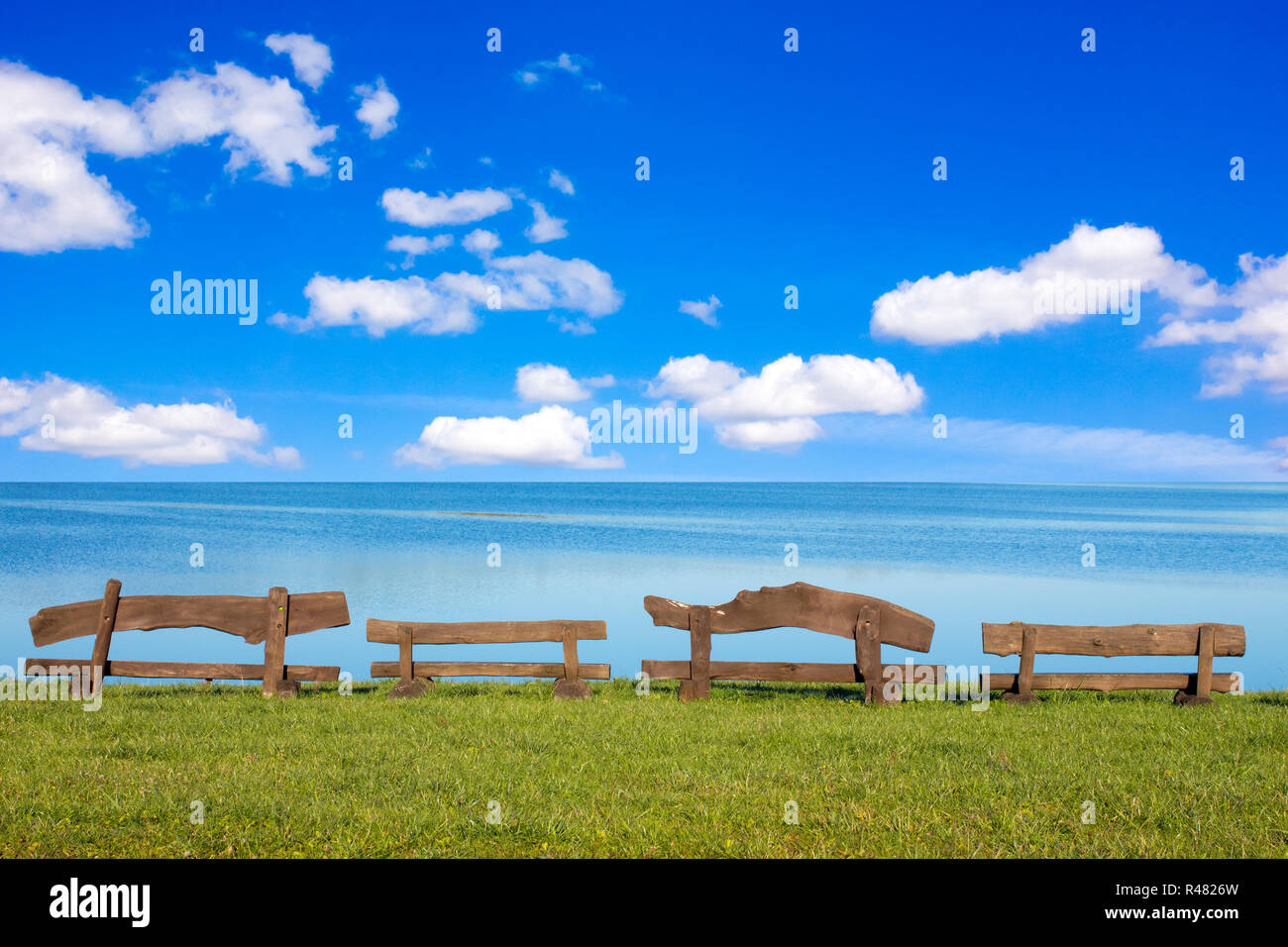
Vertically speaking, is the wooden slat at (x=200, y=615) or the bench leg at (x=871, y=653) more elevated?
the wooden slat at (x=200, y=615)

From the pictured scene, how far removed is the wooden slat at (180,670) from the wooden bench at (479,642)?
3.24 ft

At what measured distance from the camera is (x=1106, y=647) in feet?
40.8

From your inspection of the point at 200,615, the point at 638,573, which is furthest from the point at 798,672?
the point at 638,573

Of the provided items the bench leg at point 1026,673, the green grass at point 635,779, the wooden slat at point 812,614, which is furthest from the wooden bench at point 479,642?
the bench leg at point 1026,673

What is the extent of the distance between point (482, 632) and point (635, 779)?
527 centimetres

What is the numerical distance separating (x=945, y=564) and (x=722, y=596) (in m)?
23.8

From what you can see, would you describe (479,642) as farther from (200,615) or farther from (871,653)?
(871,653)

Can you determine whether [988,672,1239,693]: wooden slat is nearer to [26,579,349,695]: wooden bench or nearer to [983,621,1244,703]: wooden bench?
[983,621,1244,703]: wooden bench

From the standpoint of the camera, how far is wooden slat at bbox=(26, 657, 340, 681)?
12.6 metres

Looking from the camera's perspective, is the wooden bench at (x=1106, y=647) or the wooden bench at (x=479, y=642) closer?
the wooden bench at (x=1106, y=647)

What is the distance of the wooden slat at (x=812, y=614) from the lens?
12.6 metres

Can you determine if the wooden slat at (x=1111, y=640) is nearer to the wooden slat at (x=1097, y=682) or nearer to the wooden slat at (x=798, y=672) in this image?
the wooden slat at (x=1097, y=682)

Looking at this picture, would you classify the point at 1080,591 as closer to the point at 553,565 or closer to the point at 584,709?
the point at 553,565
